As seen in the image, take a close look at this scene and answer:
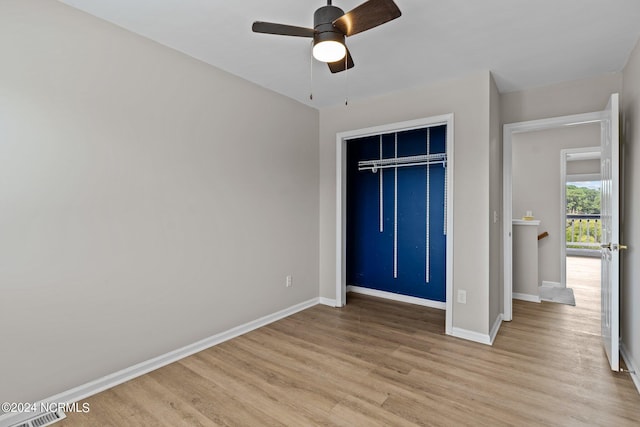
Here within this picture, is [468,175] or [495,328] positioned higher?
[468,175]

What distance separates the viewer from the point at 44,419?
197 centimetres

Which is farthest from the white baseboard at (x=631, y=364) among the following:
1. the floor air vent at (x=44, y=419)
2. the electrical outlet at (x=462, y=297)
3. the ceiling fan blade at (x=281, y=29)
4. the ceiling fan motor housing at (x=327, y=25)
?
the floor air vent at (x=44, y=419)

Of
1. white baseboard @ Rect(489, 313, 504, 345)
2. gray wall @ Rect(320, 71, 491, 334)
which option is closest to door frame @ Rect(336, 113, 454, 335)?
gray wall @ Rect(320, 71, 491, 334)

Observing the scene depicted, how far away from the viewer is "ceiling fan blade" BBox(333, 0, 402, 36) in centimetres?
162

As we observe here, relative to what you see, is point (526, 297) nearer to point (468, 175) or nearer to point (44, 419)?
point (468, 175)

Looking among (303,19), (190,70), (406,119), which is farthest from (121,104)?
(406,119)

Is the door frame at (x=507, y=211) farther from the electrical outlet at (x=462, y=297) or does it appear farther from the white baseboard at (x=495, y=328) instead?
the electrical outlet at (x=462, y=297)

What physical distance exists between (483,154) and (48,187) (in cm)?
342

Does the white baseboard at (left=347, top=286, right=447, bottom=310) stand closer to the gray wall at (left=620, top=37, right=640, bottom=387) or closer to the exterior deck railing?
the gray wall at (left=620, top=37, right=640, bottom=387)

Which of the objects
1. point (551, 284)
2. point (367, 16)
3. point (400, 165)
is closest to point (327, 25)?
point (367, 16)

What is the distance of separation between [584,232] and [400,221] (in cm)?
714

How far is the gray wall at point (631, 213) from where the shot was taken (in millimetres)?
2426

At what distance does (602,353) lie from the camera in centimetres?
285

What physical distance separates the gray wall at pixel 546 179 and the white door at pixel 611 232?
234 cm
